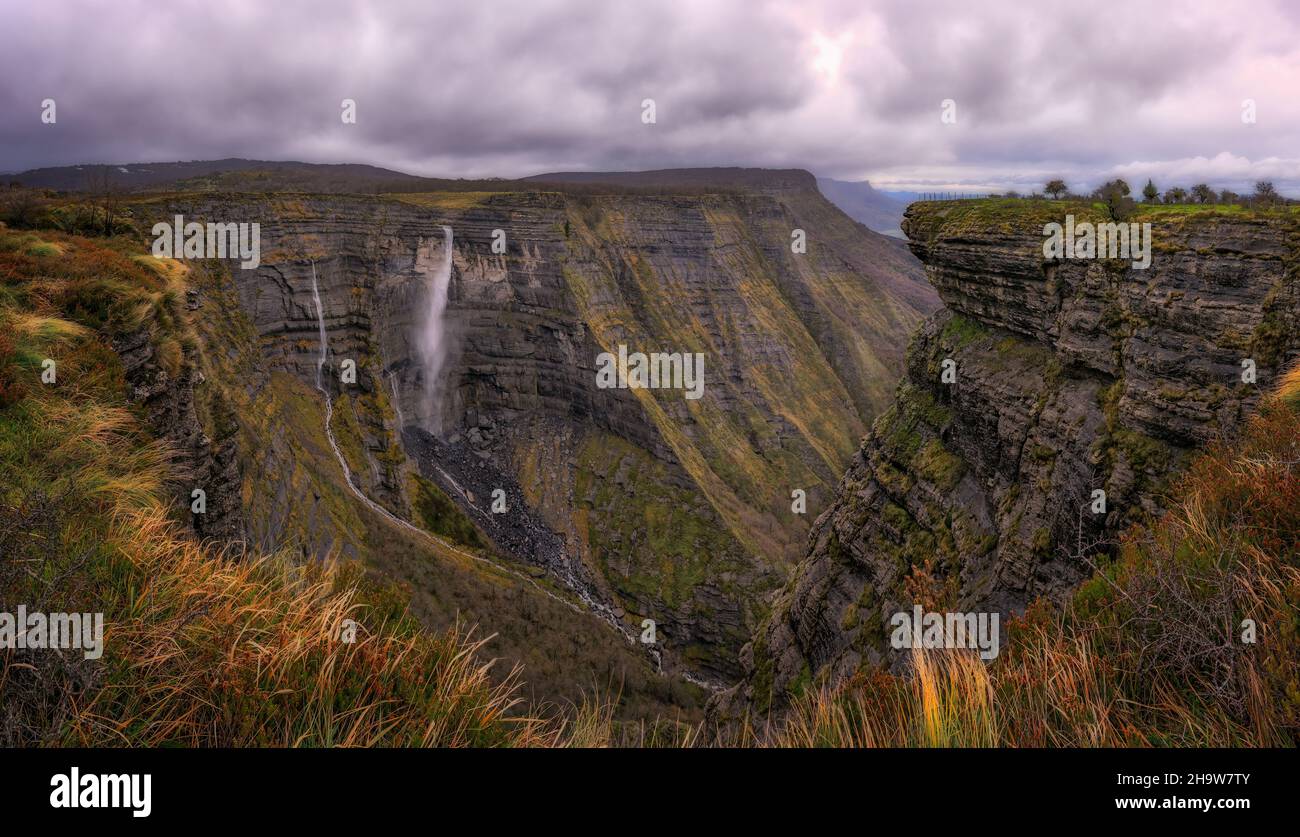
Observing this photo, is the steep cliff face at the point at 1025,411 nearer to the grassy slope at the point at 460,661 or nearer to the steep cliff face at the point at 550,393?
the grassy slope at the point at 460,661

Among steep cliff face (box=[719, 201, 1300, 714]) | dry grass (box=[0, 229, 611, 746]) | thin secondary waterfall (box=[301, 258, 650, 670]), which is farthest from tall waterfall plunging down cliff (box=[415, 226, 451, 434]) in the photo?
dry grass (box=[0, 229, 611, 746])

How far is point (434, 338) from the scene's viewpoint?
7831cm

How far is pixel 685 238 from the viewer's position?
354 ft

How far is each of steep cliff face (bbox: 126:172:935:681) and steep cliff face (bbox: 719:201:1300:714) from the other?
25.6 m

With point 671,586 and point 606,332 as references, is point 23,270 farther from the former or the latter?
point 606,332

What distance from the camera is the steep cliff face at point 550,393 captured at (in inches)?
2265

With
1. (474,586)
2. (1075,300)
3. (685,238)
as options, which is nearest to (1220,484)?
(1075,300)

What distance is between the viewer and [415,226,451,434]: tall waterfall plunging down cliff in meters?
76.9

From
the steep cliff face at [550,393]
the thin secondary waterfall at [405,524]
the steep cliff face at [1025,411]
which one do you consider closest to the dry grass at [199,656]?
the steep cliff face at [1025,411]

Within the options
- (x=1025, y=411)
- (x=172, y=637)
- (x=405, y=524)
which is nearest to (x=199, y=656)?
(x=172, y=637)

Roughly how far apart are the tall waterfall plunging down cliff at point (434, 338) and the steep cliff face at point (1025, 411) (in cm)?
6051
